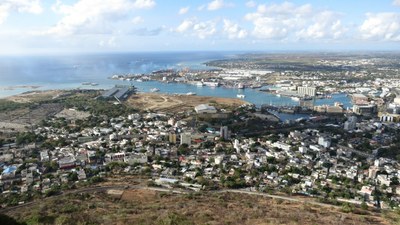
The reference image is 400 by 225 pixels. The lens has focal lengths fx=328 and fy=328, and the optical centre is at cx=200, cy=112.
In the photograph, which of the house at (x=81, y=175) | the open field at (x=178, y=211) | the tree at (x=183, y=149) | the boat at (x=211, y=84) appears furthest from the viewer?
the boat at (x=211, y=84)

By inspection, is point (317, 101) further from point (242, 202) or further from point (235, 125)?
point (242, 202)

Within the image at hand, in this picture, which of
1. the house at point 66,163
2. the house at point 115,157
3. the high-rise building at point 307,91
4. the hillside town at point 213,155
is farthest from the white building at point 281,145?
the high-rise building at point 307,91

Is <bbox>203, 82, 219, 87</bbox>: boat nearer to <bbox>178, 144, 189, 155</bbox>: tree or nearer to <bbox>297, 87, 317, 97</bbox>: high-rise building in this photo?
<bbox>297, 87, 317, 97</bbox>: high-rise building

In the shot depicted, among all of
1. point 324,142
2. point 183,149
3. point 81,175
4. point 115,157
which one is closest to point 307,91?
point 324,142

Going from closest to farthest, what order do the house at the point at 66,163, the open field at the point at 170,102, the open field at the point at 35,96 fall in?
the house at the point at 66,163 → the open field at the point at 170,102 → the open field at the point at 35,96

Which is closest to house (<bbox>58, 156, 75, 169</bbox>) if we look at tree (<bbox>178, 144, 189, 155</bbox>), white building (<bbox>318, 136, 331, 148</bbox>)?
tree (<bbox>178, 144, 189, 155</bbox>)

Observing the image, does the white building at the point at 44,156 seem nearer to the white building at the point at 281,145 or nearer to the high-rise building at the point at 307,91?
the white building at the point at 281,145

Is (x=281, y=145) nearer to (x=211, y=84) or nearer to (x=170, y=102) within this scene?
(x=170, y=102)

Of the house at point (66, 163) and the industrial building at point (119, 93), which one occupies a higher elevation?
the industrial building at point (119, 93)
